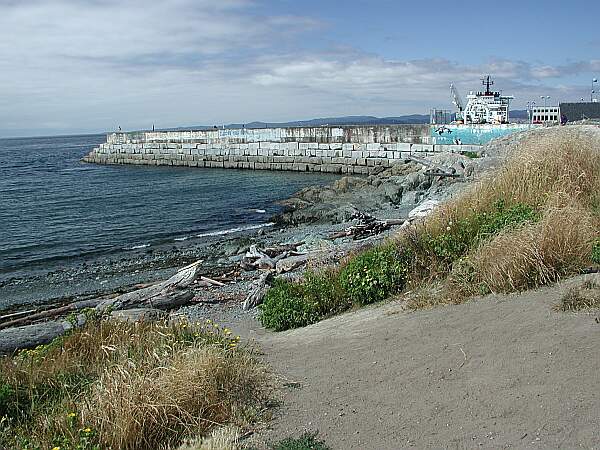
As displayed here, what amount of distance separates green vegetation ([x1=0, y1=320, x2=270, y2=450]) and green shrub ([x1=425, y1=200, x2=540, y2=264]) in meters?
3.50

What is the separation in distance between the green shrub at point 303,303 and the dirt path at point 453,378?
1020 millimetres

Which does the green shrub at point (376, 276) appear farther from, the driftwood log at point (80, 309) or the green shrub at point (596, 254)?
the driftwood log at point (80, 309)

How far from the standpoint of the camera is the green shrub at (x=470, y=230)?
8.36 m

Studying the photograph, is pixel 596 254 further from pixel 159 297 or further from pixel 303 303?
pixel 159 297

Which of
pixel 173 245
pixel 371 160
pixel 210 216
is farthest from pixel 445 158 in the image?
pixel 173 245

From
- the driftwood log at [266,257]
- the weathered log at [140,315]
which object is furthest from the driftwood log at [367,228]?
the weathered log at [140,315]

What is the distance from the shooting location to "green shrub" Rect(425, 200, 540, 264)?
27.4 feet

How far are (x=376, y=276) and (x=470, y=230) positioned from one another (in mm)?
1627

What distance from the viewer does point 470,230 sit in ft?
28.7

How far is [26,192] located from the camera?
38469 mm

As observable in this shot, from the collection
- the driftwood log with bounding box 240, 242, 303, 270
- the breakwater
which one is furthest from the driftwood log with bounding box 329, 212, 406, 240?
the breakwater

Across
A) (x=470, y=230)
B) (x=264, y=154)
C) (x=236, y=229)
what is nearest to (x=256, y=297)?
(x=470, y=230)

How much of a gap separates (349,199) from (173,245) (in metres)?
9.32

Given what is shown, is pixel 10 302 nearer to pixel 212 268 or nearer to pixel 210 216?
pixel 212 268
